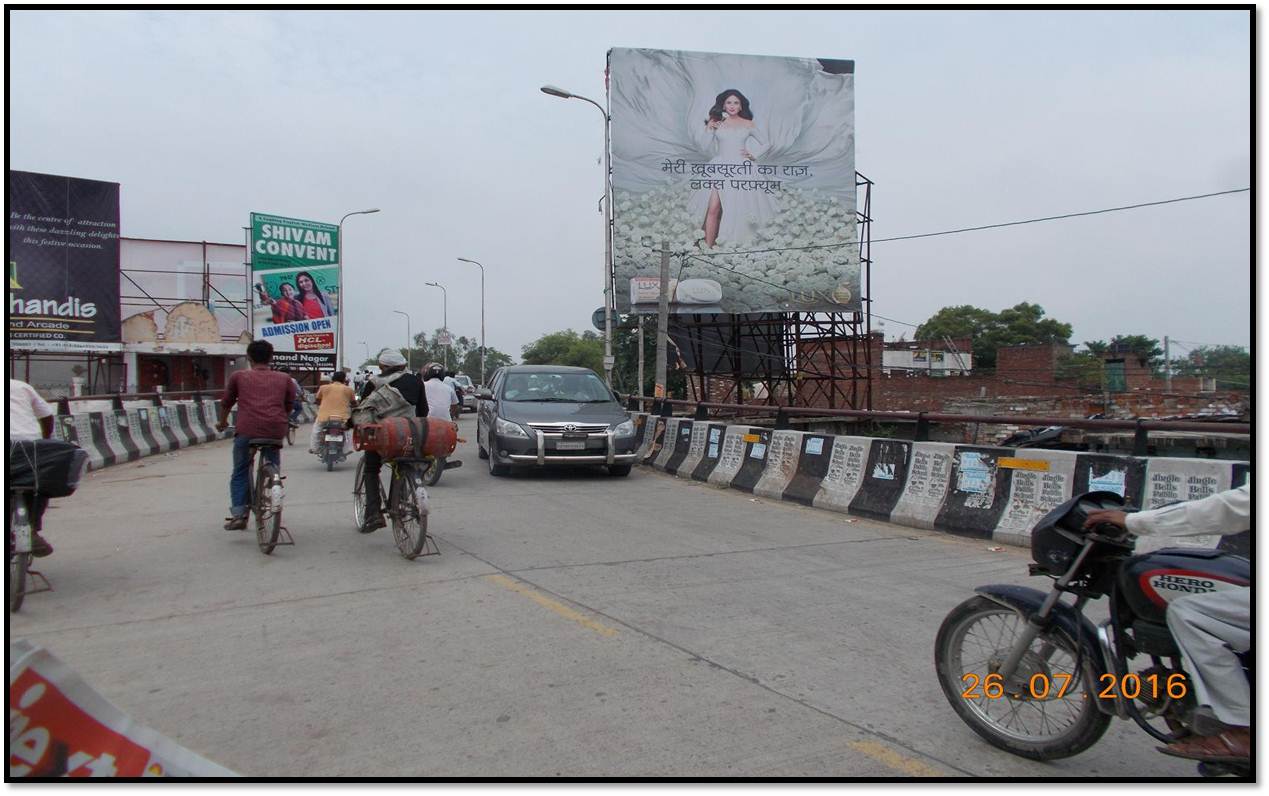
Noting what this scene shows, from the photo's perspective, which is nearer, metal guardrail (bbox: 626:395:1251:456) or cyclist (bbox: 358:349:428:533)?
metal guardrail (bbox: 626:395:1251:456)

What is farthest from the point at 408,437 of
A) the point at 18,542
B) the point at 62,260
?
the point at 62,260

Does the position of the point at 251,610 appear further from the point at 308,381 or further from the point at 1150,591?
the point at 308,381

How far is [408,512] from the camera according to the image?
732 cm

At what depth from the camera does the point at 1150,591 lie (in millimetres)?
3133

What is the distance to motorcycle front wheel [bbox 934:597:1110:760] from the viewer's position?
11.2 feet

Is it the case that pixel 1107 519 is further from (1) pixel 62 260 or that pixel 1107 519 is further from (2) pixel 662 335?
(1) pixel 62 260

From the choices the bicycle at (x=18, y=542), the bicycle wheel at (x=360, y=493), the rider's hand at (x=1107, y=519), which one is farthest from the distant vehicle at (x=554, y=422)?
the rider's hand at (x=1107, y=519)

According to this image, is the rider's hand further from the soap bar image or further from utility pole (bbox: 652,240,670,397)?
the soap bar image

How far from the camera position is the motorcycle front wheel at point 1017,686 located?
341 centimetres

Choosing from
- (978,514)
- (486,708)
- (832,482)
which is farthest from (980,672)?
(832,482)

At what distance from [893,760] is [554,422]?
32.0ft

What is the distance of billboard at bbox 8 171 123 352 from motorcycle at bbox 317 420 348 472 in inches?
782

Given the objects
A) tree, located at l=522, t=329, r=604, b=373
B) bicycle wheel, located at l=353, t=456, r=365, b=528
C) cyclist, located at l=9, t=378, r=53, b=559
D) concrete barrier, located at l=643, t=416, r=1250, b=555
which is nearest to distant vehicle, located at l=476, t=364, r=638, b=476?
concrete barrier, located at l=643, t=416, r=1250, b=555
